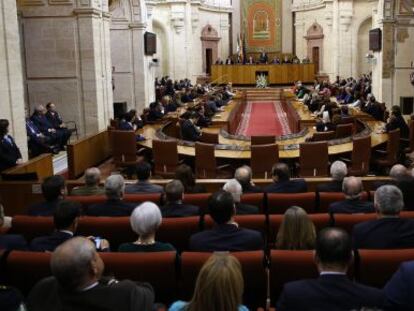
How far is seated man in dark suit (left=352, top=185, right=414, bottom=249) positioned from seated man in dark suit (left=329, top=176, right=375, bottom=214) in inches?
33.2

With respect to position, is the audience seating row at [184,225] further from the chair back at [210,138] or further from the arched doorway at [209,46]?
the arched doorway at [209,46]

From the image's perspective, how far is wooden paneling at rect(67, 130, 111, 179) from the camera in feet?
32.0

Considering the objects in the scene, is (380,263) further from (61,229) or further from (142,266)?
(61,229)

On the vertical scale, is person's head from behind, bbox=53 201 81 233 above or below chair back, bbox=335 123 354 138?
above

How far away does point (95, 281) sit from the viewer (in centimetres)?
270

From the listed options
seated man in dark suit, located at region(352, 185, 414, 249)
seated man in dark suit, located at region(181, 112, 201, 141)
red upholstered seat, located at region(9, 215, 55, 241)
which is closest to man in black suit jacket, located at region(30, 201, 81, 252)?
red upholstered seat, located at region(9, 215, 55, 241)

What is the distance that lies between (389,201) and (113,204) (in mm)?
2391

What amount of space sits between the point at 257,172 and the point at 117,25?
10548mm

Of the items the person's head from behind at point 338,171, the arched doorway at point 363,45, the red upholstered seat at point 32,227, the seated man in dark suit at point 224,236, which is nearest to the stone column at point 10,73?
the red upholstered seat at point 32,227

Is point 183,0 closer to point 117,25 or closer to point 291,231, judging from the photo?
point 117,25

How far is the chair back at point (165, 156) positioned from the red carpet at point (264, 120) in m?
6.32

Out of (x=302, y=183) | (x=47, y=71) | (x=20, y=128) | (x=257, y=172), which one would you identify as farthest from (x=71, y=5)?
(x=302, y=183)

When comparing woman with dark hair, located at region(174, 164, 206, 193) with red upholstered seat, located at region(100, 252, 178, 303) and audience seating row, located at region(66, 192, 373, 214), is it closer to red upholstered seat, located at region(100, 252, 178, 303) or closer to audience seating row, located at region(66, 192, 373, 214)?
audience seating row, located at region(66, 192, 373, 214)

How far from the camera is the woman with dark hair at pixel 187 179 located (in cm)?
596
